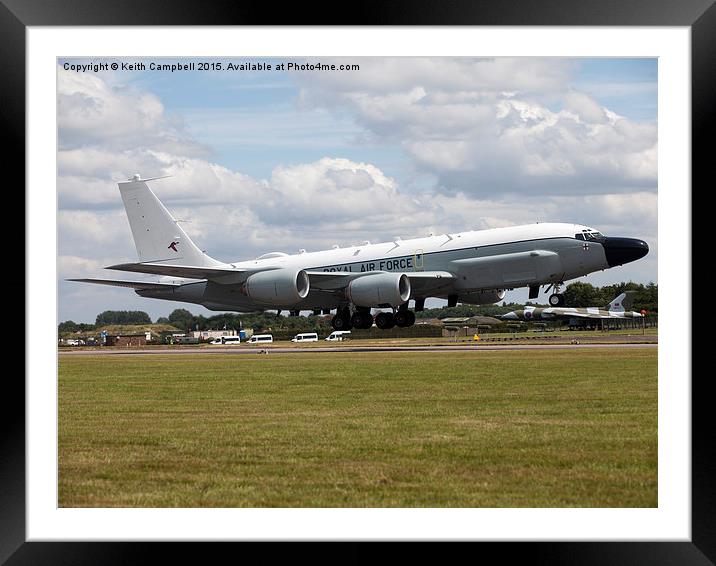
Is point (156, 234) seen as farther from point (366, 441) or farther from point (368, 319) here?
point (366, 441)

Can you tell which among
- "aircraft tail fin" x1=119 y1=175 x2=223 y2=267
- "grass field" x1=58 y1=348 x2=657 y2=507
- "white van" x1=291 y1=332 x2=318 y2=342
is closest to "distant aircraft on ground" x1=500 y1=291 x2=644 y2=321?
"white van" x1=291 y1=332 x2=318 y2=342

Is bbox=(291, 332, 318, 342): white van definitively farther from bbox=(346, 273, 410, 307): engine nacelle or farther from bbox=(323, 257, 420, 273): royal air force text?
bbox=(346, 273, 410, 307): engine nacelle

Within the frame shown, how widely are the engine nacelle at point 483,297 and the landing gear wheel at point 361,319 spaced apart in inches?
147

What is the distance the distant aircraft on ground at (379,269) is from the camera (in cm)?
3581

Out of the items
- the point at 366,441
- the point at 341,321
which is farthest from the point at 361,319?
the point at 366,441

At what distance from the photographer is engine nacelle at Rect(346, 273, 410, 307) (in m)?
36.7

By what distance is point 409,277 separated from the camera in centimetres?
3766

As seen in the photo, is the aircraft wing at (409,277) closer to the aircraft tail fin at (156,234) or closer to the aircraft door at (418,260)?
the aircraft door at (418,260)

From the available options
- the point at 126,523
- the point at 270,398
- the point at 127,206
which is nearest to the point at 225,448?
the point at 126,523

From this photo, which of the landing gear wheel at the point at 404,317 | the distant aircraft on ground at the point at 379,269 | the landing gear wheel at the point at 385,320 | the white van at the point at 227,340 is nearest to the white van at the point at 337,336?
the white van at the point at 227,340
